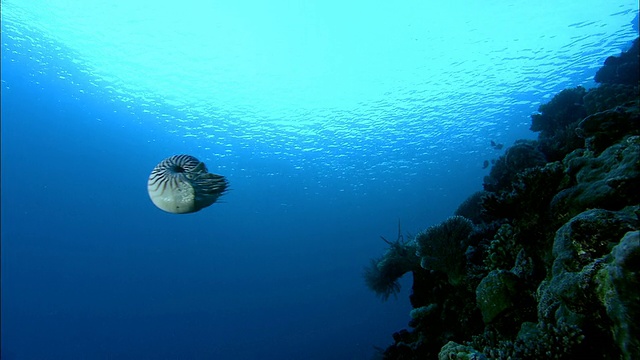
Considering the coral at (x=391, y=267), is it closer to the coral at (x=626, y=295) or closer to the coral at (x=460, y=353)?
the coral at (x=460, y=353)

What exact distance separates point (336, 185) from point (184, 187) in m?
57.7

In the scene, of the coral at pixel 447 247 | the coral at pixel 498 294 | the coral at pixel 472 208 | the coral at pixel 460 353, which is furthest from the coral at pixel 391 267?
the coral at pixel 460 353

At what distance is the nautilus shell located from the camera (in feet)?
13.0

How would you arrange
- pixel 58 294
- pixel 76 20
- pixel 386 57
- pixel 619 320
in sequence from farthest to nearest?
pixel 58 294
pixel 386 57
pixel 76 20
pixel 619 320

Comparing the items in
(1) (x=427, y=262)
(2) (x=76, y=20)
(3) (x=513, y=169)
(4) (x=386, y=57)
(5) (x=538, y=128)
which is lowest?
(1) (x=427, y=262)

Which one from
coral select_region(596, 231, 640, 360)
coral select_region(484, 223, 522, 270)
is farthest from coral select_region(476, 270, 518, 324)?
coral select_region(596, 231, 640, 360)

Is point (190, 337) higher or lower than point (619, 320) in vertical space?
higher

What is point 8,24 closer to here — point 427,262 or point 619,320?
point 427,262

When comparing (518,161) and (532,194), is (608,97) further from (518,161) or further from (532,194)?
(532,194)

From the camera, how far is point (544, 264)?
4.23 metres

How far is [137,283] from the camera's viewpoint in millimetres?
91000

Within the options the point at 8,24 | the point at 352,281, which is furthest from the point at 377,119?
the point at 352,281

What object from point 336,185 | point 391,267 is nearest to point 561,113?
point 391,267

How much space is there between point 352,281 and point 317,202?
3109 centimetres
